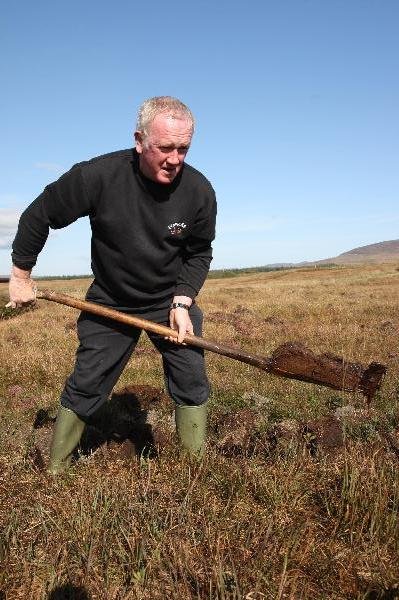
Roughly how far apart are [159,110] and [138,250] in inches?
38.8

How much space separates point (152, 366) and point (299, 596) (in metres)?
6.68

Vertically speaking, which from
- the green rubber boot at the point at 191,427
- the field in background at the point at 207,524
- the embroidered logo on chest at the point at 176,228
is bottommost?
the field in background at the point at 207,524

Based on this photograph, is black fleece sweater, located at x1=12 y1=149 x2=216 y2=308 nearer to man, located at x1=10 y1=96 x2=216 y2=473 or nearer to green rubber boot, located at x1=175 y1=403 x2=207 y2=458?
man, located at x1=10 y1=96 x2=216 y2=473

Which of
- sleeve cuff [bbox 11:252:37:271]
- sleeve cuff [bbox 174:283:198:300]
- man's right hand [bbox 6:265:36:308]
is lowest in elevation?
sleeve cuff [bbox 174:283:198:300]

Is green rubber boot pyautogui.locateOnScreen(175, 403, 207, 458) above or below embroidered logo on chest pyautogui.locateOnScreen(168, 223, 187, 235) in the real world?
below

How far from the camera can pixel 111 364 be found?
4.09 m

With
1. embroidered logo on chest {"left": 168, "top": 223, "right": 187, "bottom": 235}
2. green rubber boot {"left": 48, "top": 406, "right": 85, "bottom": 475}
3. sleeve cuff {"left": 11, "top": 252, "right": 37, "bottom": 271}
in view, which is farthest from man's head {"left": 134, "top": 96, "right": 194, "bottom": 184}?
green rubber boot {"left": 48, "top": 406, "right": 85, "bottom": 475}

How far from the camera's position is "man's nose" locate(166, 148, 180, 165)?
350 centimetres

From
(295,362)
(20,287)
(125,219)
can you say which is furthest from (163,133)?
(295,362)

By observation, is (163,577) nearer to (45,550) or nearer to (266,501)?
(45,550)

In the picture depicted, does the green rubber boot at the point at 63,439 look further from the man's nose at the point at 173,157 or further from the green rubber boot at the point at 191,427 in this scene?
the man's nose at the point at 173,157

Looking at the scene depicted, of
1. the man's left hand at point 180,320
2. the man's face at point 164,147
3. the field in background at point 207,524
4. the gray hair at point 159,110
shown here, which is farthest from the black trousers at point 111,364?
the gray hair at point 159,110

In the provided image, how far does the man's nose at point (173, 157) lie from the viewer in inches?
138

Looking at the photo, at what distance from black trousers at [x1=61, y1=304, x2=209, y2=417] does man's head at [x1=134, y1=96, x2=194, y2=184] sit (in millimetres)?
1233
